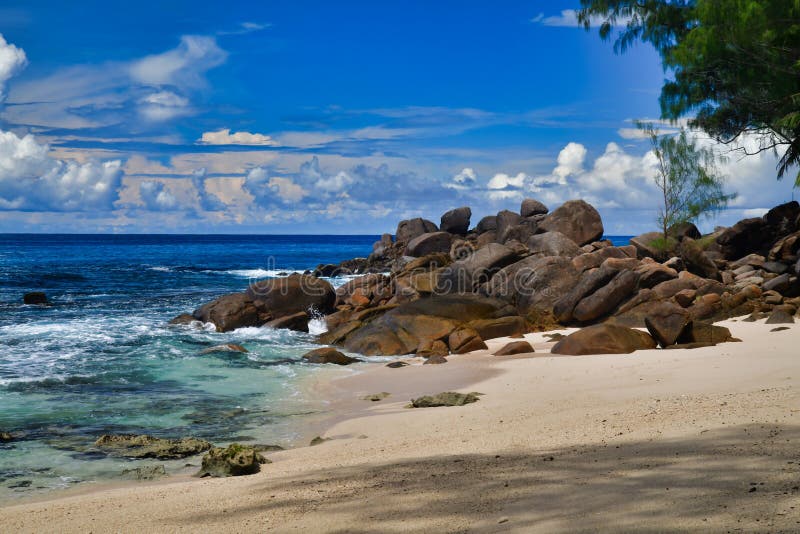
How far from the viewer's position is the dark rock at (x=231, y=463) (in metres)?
7.18

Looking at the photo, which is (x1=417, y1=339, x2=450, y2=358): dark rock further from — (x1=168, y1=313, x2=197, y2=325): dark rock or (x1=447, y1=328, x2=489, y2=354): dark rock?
(x1=168, y1=313, x2=197, y2=325): dark rock

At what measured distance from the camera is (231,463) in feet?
23.7

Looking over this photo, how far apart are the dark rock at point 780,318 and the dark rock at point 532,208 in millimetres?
27777

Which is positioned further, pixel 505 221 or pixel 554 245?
pixel 505 221

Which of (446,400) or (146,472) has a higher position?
(446,400)

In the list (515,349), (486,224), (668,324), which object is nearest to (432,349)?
(515,349)

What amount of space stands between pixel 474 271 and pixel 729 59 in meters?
10.9

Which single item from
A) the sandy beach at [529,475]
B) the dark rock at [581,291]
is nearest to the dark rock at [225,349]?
the sandy beach at [529,475]

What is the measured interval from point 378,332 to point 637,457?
13666 mm

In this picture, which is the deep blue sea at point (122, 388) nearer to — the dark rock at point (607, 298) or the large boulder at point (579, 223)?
the dark rock at point (607, 298)

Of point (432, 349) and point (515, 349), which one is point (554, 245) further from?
point (515, 349)

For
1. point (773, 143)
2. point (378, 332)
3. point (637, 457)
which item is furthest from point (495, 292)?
point (637, 457)

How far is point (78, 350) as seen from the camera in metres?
18.8

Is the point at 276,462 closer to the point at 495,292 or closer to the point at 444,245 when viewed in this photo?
the point at 495,292
